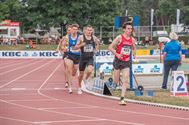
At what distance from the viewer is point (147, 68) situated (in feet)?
69.0

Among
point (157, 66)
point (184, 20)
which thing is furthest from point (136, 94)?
point (184, 20)

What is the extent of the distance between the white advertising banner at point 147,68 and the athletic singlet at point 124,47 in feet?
27.1

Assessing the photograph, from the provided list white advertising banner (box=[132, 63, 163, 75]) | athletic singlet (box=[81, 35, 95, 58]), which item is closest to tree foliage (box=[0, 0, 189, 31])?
white advertising banner (box=[132, 63, 163, 75])

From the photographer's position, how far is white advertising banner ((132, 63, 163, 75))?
2067 cm

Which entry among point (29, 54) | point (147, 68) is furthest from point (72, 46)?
point (29, 54)

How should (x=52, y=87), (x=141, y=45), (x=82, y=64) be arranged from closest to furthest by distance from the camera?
1. (x=82, y=64)
2. (x=52, y=87)
3. (x=141, y=45)

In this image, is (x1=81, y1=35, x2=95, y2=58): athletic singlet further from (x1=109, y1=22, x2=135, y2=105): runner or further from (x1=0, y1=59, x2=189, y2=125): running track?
(x1=109, y1=22, x2=135, y2=105): runner

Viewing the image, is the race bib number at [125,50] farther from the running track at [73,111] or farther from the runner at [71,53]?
the runner at [71,53]

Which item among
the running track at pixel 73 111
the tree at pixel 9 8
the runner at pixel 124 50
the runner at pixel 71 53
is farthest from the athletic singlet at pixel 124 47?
the tree at pixel 9 8

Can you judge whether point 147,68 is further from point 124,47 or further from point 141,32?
point 141,32

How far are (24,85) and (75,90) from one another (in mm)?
2481

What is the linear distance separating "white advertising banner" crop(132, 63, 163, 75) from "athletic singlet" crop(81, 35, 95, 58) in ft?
21.0

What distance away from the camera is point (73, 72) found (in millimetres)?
15148

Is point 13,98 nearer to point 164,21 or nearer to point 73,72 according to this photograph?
point 73,72
